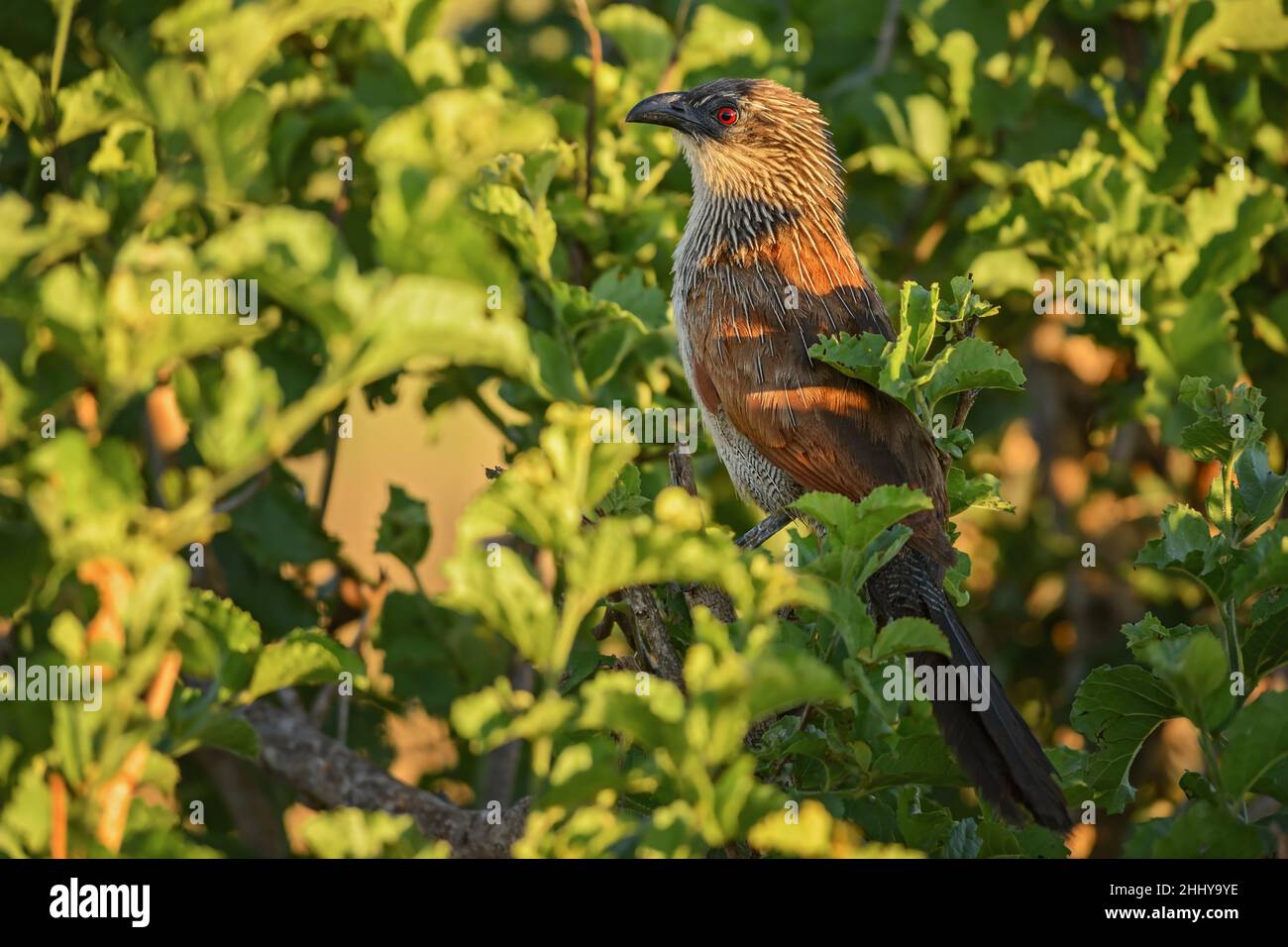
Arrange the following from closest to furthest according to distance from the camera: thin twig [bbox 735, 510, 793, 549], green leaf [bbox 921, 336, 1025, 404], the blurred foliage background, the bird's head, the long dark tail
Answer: the blurred foliage background → green leaf [bbox 921, 336, 1025, 404] → the long dark tail → thin twig [bbox 735, 510, 793, 549] → the bird's head

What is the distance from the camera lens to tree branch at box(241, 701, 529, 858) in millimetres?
3645

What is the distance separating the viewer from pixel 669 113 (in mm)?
4820

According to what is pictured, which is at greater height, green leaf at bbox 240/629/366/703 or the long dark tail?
green leaf at bbox 240/629/366/703

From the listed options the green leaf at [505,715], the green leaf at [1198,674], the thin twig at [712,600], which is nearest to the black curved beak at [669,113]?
the thin twig at [712,600]

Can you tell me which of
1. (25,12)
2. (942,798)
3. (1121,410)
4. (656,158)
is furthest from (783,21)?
(942,798)

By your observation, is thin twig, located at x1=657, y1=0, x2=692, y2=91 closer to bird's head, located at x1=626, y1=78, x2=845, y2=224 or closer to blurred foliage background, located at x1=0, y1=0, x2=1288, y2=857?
Result: blurred foliage background, located at x1=0, y1=0, x2=1288, y2=857

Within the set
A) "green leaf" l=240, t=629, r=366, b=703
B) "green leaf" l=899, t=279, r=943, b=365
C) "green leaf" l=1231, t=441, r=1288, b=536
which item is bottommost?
"green leaf" l=240, t=629, r=366, b=703

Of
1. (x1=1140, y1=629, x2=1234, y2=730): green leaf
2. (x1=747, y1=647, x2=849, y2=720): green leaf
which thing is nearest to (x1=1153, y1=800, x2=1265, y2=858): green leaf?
(x1=1140, y1=629, x2=1234, y2=730): green leaf

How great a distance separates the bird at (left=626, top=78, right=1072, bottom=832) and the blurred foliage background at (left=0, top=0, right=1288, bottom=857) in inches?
4.8

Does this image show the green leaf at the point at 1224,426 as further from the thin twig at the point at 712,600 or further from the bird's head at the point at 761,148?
the bird's head at the point at 761,148

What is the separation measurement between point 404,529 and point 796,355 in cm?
125

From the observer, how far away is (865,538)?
7.86 ft

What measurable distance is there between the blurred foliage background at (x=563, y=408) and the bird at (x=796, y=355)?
0.12m

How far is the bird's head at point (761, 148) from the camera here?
509 centimetres
